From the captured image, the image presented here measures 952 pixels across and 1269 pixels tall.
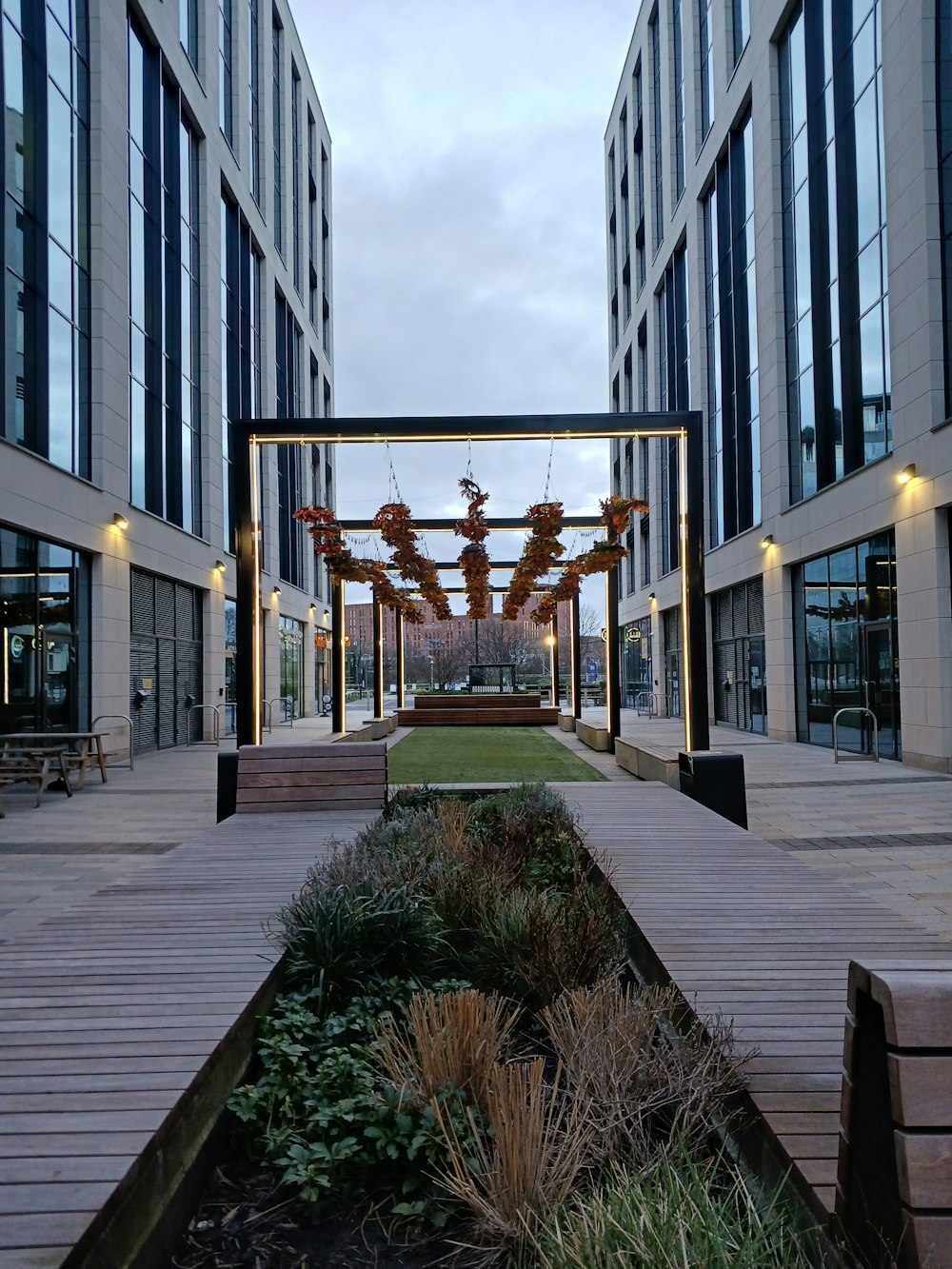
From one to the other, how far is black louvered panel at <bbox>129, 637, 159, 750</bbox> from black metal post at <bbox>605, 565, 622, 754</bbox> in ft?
30.1

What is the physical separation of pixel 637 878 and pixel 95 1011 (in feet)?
10.3

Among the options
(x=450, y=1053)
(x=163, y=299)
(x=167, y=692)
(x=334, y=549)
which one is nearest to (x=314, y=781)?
(x=334, y=549)

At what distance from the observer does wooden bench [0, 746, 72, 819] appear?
1125cm

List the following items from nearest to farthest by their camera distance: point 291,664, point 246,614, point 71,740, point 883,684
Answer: point 246,614, point 71,740, point 883,684, point 291,664

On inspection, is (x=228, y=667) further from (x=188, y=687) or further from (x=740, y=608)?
(x=740, y=608)

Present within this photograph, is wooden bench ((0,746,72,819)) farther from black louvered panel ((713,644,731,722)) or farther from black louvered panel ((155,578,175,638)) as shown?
black louvered panel ((713,644,731,722))

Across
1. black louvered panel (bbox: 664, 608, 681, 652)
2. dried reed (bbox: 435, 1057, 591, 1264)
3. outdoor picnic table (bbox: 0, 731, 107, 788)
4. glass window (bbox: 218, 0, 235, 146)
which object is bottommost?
dried reed (bbox: 435, 1057, 591, 1264)

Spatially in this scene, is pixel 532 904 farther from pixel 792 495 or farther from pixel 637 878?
pixel 792 495

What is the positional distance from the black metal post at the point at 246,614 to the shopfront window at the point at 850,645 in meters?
10.0

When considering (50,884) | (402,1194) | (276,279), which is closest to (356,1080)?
(402,1194)

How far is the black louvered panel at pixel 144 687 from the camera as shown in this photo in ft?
57.9

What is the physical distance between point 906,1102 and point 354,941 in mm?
2982

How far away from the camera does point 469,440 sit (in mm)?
10094

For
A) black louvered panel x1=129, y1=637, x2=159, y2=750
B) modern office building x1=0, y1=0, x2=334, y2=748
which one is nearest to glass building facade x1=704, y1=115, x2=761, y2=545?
modern office building x1=0, y1=0, x2=334, y2=748
